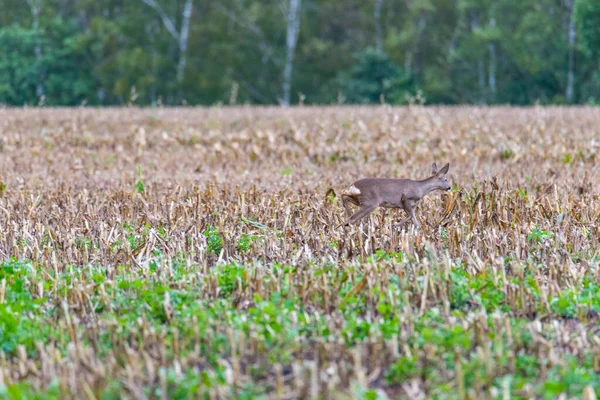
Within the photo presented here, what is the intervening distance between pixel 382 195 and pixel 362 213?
250 mm

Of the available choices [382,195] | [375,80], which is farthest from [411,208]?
[375,80]

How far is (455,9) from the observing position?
53.3 meters

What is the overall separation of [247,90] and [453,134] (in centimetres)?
3349

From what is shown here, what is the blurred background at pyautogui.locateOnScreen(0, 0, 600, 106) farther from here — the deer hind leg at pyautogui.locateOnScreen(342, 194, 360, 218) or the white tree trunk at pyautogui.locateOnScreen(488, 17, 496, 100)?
the deer hind leg at pyautogui.locateOnScreen(342, 194, 360, 218)

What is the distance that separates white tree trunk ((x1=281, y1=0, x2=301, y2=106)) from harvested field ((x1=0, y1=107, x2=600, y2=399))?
36332mm

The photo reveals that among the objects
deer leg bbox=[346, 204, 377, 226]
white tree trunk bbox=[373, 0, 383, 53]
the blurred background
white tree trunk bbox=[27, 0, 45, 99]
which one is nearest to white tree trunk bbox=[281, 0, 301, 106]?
the blurred background

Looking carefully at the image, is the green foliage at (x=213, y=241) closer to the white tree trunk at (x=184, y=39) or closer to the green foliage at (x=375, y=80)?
the green foliage at (x=375, y=80)

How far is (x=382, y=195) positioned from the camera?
9.04 m

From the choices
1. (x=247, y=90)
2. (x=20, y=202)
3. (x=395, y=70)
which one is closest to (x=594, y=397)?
(x=20, y=202)

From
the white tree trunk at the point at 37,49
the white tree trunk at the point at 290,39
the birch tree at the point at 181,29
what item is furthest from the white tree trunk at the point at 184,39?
the white tree trunk at the point at 37,49

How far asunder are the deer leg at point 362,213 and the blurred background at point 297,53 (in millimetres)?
37722

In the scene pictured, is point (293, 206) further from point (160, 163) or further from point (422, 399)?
point (160, 163)

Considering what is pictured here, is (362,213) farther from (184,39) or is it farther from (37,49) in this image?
(37,49)

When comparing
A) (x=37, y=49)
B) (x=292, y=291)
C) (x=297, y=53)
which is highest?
(x=37, y=49)
